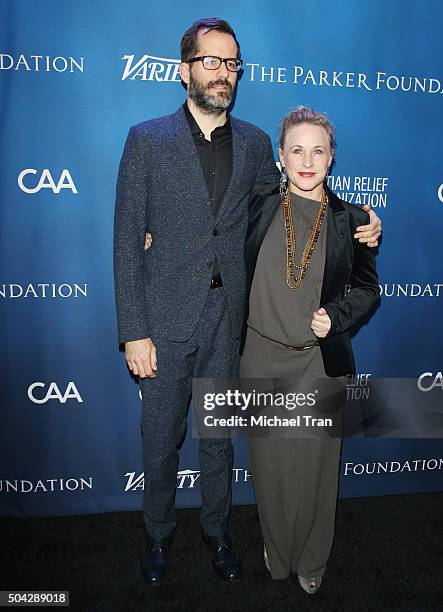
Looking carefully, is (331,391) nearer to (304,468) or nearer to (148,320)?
A: (304,468)

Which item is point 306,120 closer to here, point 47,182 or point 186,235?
point 186,235

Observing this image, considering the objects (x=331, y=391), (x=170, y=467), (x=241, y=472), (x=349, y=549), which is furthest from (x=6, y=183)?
(x=349, y=549)

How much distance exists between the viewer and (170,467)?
223 centimetres

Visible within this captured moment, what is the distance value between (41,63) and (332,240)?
1.53 m

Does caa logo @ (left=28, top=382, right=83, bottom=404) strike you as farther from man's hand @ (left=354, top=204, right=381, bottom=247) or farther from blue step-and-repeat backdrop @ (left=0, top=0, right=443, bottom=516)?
man's hand @ (left=354, top=204, right=381, bottom=247)

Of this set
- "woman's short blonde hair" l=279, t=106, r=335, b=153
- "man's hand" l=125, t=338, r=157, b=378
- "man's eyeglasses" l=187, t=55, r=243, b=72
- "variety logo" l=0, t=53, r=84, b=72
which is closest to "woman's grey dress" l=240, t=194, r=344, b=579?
"woman's short blonde hair" l=279, t=106, r=335, b=153

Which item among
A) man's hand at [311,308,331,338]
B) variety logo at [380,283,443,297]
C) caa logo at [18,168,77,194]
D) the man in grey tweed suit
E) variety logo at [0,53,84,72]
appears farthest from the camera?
variety logo at [380,283,443,297]

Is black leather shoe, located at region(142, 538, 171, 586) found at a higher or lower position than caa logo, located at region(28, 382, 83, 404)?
lower

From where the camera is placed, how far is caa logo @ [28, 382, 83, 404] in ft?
8.67

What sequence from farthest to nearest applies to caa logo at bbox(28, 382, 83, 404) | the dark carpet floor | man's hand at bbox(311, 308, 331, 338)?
caa logo at bbox(28, 382, 83, 404)
the dark carpet floor
man's hand at bbox(311, 308, 331, 338)

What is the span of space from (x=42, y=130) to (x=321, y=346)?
158cm

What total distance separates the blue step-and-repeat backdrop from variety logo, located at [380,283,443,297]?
0.4 inches

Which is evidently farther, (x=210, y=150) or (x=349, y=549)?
(x=349, y=549)

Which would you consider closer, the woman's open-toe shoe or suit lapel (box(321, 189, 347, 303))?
suit lapel (box(321, 189, 347, 303))
